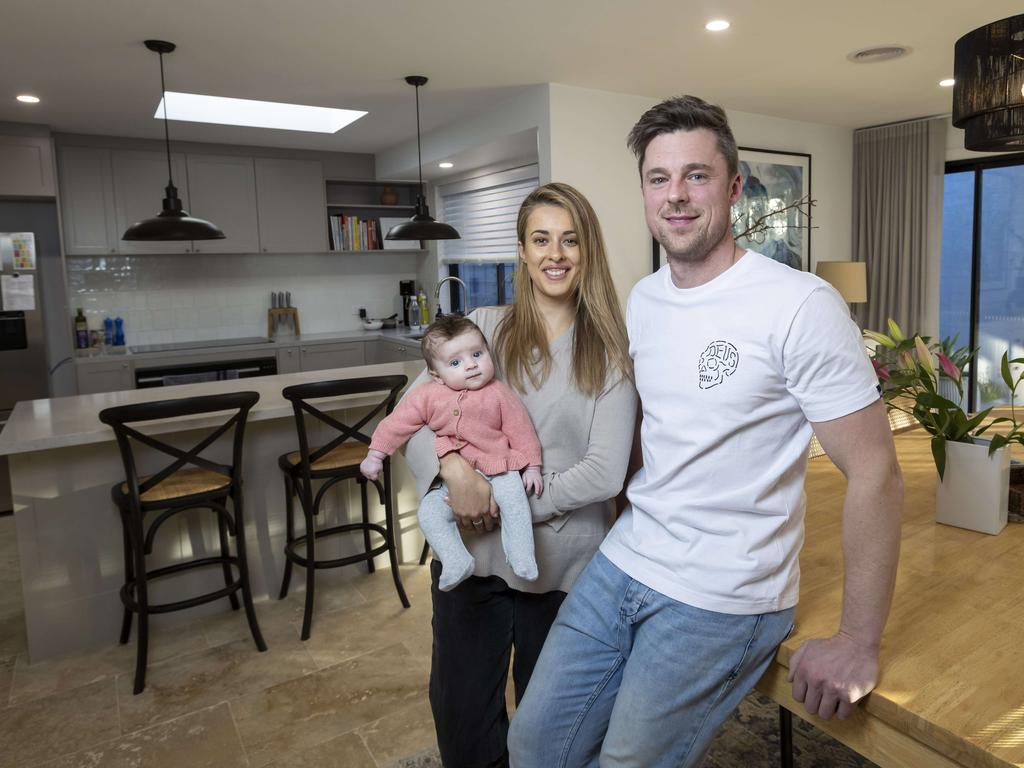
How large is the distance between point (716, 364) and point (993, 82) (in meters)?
1.06

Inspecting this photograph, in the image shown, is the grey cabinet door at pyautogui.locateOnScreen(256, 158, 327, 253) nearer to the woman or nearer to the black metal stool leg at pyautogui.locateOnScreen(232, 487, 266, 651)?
the black metal stool leg at pyautogui.locateOnScreen(232, 487, 266, 651)

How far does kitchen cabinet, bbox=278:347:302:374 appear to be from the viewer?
5.79 meters

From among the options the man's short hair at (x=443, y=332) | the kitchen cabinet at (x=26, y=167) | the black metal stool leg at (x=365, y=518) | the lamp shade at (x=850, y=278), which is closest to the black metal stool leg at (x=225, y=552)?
the black metal stool leg at (x=365, y=518)

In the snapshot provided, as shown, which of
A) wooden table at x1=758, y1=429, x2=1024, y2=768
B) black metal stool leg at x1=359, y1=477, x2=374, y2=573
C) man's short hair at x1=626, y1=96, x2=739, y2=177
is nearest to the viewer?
wooden table at x1=758, y1=429, x2=1024, y2=768

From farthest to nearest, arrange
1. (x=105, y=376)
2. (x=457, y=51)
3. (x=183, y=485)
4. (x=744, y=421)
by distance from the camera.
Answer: (x=105, y=376) → (x=457, y=51) → (x=183, y=485) → (x=744, y=421)

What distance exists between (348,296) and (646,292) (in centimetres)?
563

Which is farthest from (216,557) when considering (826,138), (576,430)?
(826,138)

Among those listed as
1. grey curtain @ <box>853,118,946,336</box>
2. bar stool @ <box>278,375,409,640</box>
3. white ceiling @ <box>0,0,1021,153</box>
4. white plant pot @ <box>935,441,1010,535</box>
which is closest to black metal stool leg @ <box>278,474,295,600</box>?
bar stool @ <box>278,375,409,640</box>

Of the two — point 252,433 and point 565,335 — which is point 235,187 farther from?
point 565,335

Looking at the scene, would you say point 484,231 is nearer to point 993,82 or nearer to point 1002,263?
point 1002,263

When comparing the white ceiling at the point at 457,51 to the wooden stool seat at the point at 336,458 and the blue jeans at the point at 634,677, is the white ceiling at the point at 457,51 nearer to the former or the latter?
the wooden stool seat at the point at 336,458

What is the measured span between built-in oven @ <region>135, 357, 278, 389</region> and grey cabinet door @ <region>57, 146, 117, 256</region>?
3.19 feet

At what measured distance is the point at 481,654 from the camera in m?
1.57

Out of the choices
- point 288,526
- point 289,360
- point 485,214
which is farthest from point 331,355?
point 288,526
